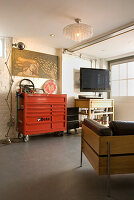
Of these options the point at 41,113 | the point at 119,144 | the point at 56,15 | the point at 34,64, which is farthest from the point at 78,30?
the point at 119,144

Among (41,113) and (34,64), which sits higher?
(34,64)

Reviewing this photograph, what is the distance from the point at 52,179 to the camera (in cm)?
181

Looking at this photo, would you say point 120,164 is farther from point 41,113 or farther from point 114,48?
point 114,48

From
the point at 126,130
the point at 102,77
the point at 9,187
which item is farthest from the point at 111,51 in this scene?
the point at 9,187

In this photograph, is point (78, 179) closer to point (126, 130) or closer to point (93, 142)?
point (93, 142)

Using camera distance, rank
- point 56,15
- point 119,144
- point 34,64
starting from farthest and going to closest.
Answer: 1. point 34,64
2. point 56,15
3. point 119,144

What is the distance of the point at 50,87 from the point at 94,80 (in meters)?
1.37

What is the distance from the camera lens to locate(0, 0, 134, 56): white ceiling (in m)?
2.37

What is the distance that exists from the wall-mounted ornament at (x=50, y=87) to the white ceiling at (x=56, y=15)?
4.16 ft

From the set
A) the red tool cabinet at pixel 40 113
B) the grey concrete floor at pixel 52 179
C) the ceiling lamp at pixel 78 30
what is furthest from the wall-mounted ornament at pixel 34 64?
the grey concrete floor at pixel 52 179

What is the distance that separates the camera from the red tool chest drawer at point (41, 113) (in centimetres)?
340

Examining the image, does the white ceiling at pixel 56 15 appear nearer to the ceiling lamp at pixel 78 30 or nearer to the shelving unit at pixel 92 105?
the ceiling lamp at pixel 78 30

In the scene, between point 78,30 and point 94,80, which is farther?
point 94,80

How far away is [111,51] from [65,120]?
238 cm
